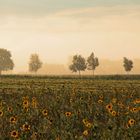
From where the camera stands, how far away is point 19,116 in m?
12.0

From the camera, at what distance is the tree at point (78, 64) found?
183125 mm

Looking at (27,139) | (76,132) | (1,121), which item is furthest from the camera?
(1,121)

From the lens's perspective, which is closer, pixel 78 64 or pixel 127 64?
pixel 127 64

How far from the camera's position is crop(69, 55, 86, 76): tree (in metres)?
183

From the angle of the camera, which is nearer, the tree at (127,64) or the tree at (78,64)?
the tree at (127,64)

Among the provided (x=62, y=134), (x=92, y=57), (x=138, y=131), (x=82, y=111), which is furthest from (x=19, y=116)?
(x=92, y=57)

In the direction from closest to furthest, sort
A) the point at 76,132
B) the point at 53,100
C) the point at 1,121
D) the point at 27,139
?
1. the point at 27,139
2. the point at 76,132
3. the point at 1,121
4. the point at 53,100

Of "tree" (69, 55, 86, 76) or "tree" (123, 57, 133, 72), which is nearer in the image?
"tree" (123, 57, 133, 72)

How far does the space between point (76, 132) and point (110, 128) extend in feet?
2.66

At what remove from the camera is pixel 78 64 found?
605ft

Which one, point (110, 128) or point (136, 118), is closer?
point (110, 128)

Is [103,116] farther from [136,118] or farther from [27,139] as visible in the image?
[27,139]

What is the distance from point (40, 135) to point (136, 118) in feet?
9.48

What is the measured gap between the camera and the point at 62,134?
9.66 meters
